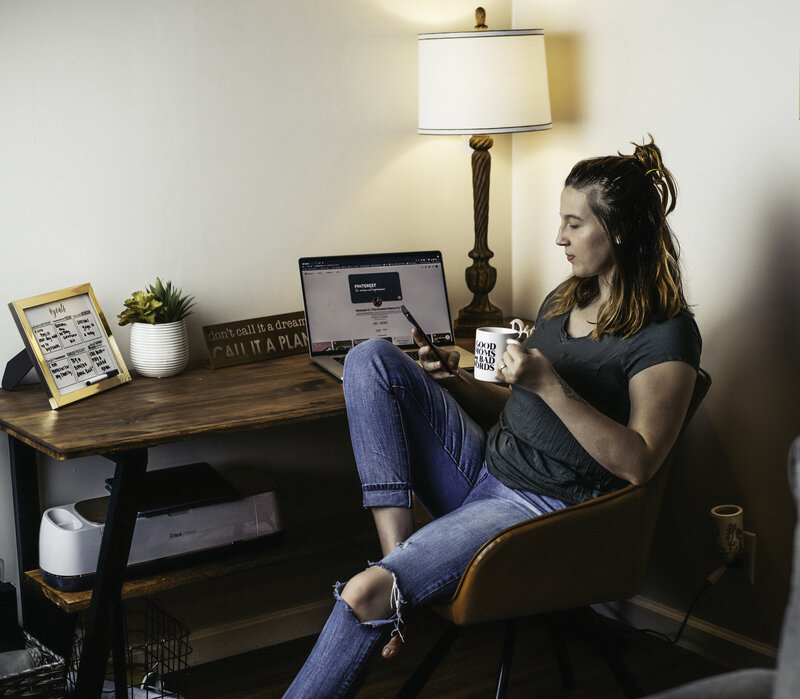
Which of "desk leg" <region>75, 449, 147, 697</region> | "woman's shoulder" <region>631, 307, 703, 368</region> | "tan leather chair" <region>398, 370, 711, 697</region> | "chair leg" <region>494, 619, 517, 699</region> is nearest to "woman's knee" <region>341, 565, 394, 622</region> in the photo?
"tan leather chair" <region>398, 370, 711, 697</region>

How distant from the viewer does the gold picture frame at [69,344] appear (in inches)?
68.1

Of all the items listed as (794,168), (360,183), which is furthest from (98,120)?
(794,168)

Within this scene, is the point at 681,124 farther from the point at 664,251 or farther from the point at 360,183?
the point at 360,183

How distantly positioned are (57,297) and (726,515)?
4.83 ft

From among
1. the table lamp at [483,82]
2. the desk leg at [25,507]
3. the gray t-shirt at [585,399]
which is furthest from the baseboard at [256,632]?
the table lamp at [483,82]

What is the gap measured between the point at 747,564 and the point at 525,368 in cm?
88

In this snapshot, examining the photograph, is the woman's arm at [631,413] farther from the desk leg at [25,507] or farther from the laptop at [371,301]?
the desk leg at [25,507]

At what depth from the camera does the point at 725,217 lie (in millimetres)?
1934

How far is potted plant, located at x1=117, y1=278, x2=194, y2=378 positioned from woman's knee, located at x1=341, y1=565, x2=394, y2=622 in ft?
2.47

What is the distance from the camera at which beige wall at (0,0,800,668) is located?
72.9 inches

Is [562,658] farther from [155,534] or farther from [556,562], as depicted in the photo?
[155,534]

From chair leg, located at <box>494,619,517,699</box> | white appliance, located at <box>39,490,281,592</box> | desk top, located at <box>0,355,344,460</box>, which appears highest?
desk top, located at <box>0,355,344,460</box>

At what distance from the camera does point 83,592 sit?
1703 millimetres

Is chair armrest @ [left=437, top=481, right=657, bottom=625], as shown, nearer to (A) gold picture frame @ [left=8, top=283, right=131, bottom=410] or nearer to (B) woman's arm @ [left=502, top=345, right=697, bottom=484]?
(B) woman's arm @ [left=502, top=345, right=697, bottom=484]
